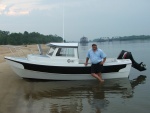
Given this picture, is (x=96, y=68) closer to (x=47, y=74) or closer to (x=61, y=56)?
(x=61, y=56)

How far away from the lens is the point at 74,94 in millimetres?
10484

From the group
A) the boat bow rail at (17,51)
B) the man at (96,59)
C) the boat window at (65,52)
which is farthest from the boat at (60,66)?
the boat bow rail at (17,51)

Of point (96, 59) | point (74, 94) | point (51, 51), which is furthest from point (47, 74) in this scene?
point (74, 94)

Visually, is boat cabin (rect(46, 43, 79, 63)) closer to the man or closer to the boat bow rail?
the man

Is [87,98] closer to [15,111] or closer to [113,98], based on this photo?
[113,98]

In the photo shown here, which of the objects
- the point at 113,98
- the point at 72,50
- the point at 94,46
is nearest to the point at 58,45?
the point at 72,50

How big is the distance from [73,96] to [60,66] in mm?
2719

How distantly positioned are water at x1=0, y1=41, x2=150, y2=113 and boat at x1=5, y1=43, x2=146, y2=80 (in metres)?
0.34

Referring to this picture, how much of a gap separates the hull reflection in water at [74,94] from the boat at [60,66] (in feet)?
1.10

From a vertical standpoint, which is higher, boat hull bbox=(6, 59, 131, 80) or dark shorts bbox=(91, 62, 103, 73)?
dark shorts bbox=(91, 62, 103, 73)

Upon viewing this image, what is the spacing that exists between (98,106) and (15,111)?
2.60 m

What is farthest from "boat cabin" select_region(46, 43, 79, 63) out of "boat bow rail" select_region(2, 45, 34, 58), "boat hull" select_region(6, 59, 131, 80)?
"boat bow rail" select_region(2, 45, 34, 58)

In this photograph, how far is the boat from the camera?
12609 mm

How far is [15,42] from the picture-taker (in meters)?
86.9
